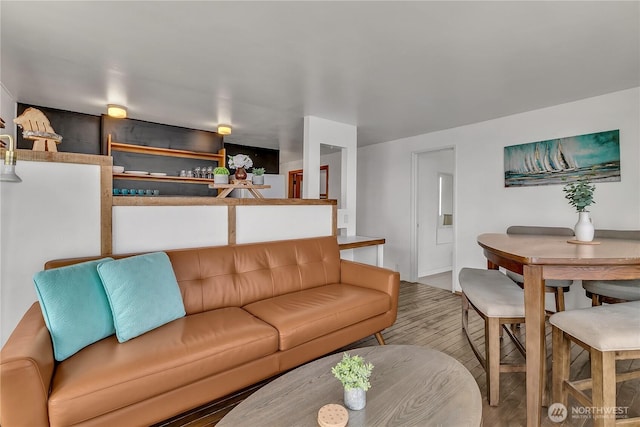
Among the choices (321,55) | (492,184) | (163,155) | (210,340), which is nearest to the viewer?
(210,340)

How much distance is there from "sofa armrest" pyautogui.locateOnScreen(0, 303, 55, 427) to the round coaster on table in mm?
1030

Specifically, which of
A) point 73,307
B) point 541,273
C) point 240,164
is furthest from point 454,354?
point 73,307

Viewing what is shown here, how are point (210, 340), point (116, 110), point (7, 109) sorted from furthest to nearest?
point (116, 110) < point (7, 109) < point (210, 340)

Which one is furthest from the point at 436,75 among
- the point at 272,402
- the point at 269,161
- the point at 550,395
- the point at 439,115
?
the point at 269,161

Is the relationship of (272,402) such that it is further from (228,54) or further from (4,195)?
(228,54)

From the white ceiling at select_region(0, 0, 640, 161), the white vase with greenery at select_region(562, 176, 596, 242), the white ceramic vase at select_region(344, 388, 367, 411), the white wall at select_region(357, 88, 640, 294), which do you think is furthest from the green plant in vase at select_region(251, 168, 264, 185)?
the white wall at select_region(357, 88, 640, 294)

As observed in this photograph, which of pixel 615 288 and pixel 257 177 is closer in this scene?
pixel 615 288

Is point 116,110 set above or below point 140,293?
above

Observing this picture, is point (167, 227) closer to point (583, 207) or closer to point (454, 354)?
point (454, 354)

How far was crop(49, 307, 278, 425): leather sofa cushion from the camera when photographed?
117 centimetres

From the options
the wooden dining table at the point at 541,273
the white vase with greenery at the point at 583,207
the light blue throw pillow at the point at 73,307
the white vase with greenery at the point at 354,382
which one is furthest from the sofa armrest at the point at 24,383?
the white vase with greenery at the point at 583,207

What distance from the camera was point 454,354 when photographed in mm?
2350

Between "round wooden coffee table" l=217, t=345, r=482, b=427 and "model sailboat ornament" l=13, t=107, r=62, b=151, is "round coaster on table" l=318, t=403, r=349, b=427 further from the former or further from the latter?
"model sailboat ornament" l=13, t=107, r=62, b=151

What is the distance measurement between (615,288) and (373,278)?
1.76m
